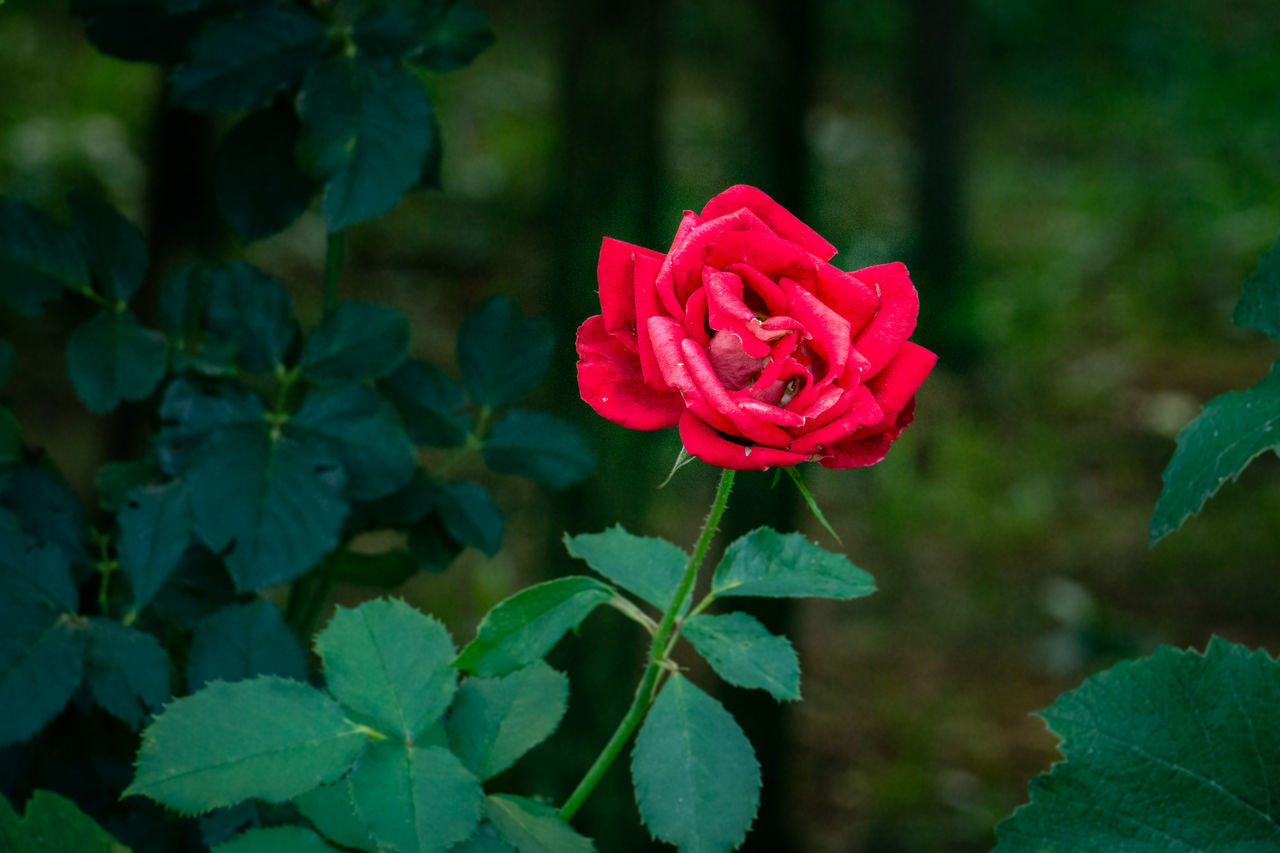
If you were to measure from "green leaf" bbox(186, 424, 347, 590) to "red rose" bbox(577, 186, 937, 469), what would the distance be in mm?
351

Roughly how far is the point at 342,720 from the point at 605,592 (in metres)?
0.16

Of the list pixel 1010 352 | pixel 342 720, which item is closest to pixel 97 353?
pixel 342 720

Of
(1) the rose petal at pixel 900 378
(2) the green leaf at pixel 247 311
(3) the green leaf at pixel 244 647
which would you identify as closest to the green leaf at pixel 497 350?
(2) the green leaf at pixel 247 311

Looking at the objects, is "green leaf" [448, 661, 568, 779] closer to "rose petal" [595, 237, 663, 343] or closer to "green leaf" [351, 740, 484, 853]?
"green leaf" [351, 740, 484, 853]

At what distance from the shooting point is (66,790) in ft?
2.54

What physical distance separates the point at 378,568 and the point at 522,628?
432mm

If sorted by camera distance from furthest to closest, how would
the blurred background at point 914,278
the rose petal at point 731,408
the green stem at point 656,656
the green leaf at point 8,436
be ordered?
the blurred background at point 914,278 → the green leaf at point 8,436 → the green stem at point 656,656 → the rose petal at point 731,408

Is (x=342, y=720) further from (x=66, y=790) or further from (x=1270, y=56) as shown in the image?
(x=1270, y=56)

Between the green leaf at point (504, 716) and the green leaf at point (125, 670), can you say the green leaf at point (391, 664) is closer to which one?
the green leaf at point (504, 716)

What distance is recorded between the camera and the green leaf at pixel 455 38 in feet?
2.67

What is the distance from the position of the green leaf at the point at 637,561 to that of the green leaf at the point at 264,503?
22 cm

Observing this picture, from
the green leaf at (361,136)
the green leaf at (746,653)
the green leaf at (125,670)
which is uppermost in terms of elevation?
the green leaf at (361,136)

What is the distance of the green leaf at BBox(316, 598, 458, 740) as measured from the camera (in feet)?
1.94

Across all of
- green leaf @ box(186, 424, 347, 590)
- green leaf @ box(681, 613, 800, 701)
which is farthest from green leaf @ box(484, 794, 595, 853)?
green leaf @ box(186, 424, 347, 590)
